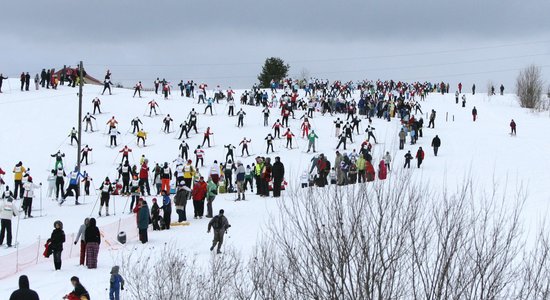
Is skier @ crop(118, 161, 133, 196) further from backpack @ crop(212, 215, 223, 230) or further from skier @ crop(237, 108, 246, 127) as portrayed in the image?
skier @ crop(237, 108, 246, 127)

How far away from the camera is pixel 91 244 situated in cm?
2069

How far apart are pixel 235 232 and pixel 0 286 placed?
7.94 metres

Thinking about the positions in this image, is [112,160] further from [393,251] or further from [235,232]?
[393,251]

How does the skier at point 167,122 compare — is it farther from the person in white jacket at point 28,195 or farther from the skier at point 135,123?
the person in white jacket at point 28,195

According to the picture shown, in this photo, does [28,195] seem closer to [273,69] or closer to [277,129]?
[277,129]

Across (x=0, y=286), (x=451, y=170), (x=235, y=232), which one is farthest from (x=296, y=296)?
(x=451, y=170)

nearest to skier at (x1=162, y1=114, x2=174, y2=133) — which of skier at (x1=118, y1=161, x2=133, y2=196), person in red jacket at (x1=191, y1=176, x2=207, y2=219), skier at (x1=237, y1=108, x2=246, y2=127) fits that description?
skier at (x1=237, y1=108, x2=246, y2=127)

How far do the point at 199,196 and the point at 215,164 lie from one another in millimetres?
5152

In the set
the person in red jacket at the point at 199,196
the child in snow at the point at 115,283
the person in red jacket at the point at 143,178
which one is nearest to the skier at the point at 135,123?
the person in red jacket at the point at 143,178

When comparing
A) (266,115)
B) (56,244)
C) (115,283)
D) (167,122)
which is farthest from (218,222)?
(266,115)

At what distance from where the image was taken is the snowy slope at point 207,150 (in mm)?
23605

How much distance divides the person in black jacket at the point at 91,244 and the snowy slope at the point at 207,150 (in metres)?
0.30

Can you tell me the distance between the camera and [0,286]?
751 inches

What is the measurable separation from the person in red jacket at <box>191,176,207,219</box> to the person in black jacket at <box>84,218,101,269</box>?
6.71 m
